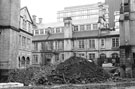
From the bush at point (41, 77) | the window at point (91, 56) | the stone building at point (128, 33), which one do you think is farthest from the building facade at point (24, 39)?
the stone building at point (128, 33)

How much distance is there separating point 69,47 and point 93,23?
13325mm

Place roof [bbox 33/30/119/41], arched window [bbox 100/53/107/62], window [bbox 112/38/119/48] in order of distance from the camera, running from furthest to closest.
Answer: roof [bbox 33/30/119/41] → window [bbox 112/38/119/48] → arched window [bbox 100/53/107/62]

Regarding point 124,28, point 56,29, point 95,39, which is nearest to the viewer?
point 124,28

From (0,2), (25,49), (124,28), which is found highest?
(0,2)

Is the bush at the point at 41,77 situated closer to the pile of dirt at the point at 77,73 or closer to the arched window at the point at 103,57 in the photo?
the pile of dirt at the point at 77,73

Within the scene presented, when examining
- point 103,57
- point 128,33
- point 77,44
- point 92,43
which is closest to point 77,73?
point 128,33

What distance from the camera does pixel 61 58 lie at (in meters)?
42.4

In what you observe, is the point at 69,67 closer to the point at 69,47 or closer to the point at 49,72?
the point at 49,72

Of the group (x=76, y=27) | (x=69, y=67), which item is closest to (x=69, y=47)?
(x=76, y=27)

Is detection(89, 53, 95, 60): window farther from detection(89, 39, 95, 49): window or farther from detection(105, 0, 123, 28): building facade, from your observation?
detection(105, 0, 123, 28): building facade

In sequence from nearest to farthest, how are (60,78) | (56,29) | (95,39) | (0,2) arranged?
(60,78), (0,2), (95,39), (56,29)

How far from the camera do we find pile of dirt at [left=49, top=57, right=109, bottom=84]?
15.1 m

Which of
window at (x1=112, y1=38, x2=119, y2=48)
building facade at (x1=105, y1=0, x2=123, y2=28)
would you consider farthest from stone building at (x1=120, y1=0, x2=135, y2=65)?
building facade at (x1=105, y1=0, x2=123, y2=28)

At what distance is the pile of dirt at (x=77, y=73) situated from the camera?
1510 cm
